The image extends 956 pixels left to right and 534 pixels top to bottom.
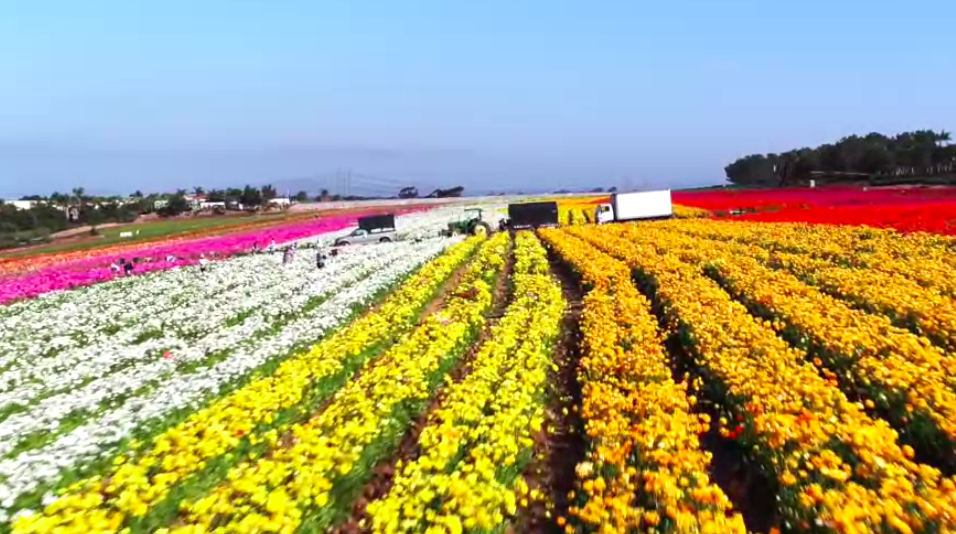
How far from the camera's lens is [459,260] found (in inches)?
1022

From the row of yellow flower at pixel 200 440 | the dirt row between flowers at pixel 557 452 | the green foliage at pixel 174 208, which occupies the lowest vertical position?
the dirt row between flowers at pixel 557 452

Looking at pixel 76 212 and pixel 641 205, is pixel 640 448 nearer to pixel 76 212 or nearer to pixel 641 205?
pixel 641 205

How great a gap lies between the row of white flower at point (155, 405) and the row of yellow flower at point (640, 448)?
5286 millimetres

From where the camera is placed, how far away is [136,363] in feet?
42.8

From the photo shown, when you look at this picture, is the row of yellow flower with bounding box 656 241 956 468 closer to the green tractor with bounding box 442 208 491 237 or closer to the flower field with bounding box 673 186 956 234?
the flower field with bounding box 673 186 956 234

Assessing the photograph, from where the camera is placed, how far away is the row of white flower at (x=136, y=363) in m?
9.56

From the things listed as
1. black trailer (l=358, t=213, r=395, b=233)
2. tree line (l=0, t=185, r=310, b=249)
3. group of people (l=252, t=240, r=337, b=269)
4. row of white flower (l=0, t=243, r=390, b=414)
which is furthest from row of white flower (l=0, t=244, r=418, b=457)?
tree line (l=0, t=185, r=310, b=249)

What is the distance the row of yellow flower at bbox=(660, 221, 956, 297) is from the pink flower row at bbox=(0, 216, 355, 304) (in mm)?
24808

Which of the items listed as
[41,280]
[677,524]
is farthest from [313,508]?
[41,280]

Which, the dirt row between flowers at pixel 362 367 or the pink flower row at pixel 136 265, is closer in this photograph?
the dirt row between flowers at pixel 362 367

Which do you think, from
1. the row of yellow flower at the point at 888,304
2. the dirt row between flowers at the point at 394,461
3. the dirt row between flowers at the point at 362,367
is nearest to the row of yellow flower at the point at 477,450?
the dirt row between flowers at the point at 394,461

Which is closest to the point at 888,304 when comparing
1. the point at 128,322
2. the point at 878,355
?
the point at 878,355

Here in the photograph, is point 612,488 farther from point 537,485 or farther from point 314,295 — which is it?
point 314,295

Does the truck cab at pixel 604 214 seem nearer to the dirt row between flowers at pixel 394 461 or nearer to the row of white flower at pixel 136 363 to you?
the row of white flower at pixel 136 363
